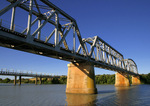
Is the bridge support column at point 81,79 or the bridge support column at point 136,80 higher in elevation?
the bridge support column at point 81,79

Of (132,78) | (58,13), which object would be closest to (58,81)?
(132,78)

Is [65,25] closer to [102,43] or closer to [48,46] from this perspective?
[48,46]

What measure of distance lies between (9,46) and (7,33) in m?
4.84

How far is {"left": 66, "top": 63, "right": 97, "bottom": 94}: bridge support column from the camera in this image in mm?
34562

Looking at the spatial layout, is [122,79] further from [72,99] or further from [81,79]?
[72,99]

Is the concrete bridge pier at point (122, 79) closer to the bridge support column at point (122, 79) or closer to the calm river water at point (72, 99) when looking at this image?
the bridge support column at point (122, 79)

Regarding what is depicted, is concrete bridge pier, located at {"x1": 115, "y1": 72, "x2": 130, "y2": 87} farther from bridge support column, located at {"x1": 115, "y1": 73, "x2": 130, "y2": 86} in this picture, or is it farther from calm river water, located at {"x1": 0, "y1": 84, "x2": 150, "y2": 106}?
calm river water, located at {"x1": 0, "y1": 84, "x2": 150, "y2": 106}

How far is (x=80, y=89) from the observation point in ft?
114

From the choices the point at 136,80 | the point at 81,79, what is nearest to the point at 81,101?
the point at 81,79

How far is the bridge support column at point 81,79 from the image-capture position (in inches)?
1361

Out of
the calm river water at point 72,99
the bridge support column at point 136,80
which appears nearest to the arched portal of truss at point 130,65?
the bridge support column at point 136,80

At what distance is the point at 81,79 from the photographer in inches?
1391

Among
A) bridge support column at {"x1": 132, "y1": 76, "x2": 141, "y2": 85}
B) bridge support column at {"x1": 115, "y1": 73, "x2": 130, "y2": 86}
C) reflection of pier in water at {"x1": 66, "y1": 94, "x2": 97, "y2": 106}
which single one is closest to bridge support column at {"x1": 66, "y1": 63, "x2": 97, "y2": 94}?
reflection of pier in water at {"x1": 66, "y1": 94, "x2": 97, "y2": 106}

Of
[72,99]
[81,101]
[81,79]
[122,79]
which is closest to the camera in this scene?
[81,101]
